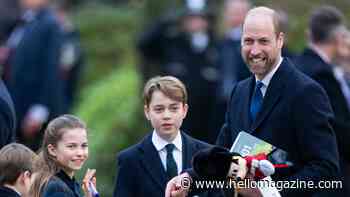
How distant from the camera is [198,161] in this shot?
287 inches

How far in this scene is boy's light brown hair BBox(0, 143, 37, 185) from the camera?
7805 millimetres

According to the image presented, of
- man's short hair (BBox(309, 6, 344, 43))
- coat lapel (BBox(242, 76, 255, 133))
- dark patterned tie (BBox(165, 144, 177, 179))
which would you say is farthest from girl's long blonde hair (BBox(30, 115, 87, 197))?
man's short hair (BBox(309, 6, 344, 43))

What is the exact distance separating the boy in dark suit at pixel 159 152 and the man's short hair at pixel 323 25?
8.55ft

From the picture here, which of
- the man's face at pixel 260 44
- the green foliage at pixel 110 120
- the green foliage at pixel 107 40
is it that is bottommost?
the green foliage at pixel 110 120

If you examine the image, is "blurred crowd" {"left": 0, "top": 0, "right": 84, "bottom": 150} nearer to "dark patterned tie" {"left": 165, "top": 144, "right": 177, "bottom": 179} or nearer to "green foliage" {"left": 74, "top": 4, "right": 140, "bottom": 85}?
"green foliage" {"left": 74, "top": 4, "right": 140, "bottom": 85}

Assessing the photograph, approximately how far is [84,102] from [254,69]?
8567 mm

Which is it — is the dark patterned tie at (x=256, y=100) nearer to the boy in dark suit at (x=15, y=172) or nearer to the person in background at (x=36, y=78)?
the boy in dark suit at (x=15, y=172)

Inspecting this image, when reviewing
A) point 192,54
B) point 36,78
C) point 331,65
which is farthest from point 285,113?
point 192,54

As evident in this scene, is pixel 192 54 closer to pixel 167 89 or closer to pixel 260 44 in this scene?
pixel 167 89

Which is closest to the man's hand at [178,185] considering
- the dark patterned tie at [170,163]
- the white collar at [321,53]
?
the dark patterned tie at [170,163]

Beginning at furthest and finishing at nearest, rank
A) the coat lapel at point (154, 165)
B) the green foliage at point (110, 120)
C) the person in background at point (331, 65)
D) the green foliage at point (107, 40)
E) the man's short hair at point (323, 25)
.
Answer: the green foliage at point (107, 40) < the green foliage at point (110, 120) < the man's short hair at point (323, 25) < the person in background at point (331, 65) < the coat lapel at point (154, 165)

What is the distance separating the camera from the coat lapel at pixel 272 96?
7.66 m

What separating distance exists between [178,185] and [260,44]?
0.99 meters

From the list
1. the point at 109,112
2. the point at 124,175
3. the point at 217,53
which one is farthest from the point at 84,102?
the point at 124,175
